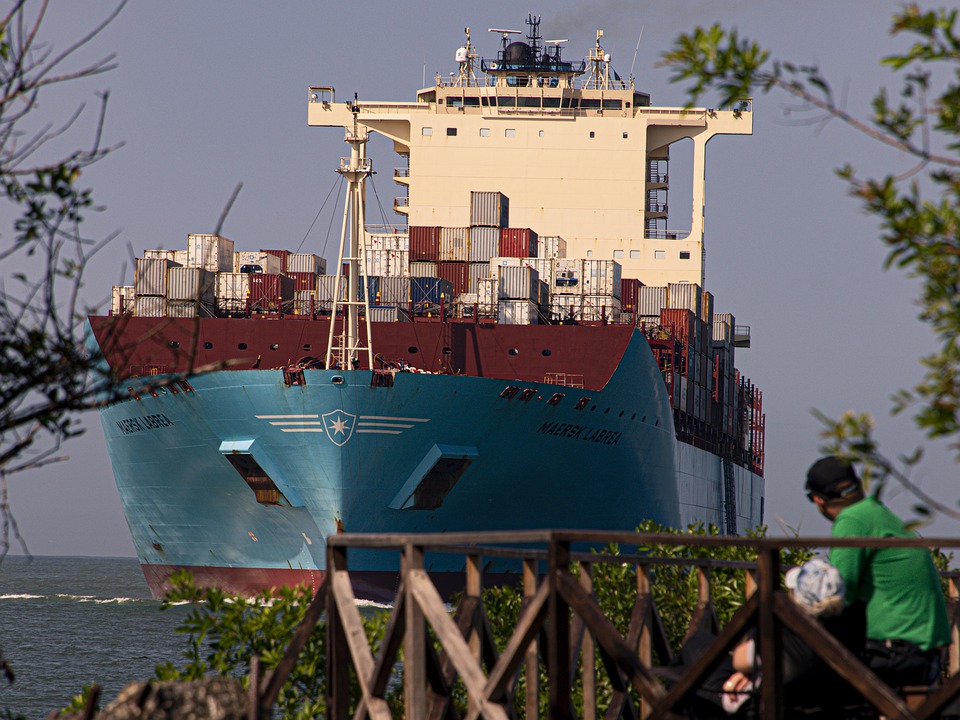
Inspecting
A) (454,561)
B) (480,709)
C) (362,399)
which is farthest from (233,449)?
(480,709)

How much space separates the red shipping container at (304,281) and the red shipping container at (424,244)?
11.0 ft

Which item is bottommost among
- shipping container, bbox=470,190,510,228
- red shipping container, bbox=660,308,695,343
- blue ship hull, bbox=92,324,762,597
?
blue ship hull, bbox=92,324,762,597

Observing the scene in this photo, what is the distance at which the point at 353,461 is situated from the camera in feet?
92.9

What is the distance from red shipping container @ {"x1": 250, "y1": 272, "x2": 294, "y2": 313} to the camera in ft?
117

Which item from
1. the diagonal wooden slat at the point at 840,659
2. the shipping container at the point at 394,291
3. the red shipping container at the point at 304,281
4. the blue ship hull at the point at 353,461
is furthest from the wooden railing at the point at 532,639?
the red shipping container at the point at 304,281

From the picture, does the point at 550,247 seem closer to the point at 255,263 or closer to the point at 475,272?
the point at 475,272

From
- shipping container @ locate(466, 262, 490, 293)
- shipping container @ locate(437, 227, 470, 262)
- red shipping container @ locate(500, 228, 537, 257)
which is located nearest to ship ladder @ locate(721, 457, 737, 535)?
red shipping container @ locate(500, 228, 537, 257)

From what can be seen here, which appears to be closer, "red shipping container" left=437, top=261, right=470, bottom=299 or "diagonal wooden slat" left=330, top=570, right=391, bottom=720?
"diagonal wooden slat" left=330, top=570, right=391, bottom=720

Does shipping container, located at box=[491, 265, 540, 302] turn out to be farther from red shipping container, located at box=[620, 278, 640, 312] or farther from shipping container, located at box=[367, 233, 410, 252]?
shipping container, located at box=[367, 233, 410, 252]

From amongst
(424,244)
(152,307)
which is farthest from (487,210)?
(152,307)

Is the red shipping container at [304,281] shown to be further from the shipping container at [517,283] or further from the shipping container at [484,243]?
the shipping container at [517,283]

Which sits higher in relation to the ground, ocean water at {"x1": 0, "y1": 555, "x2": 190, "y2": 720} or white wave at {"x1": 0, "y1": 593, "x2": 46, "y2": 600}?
ocean water at {"x1": 0, "y1": 555, "x2": 190, "y2": 720}

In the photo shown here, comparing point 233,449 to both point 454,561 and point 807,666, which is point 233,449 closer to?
point 454,561

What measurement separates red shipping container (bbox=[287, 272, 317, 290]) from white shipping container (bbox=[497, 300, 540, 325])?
6393mm
